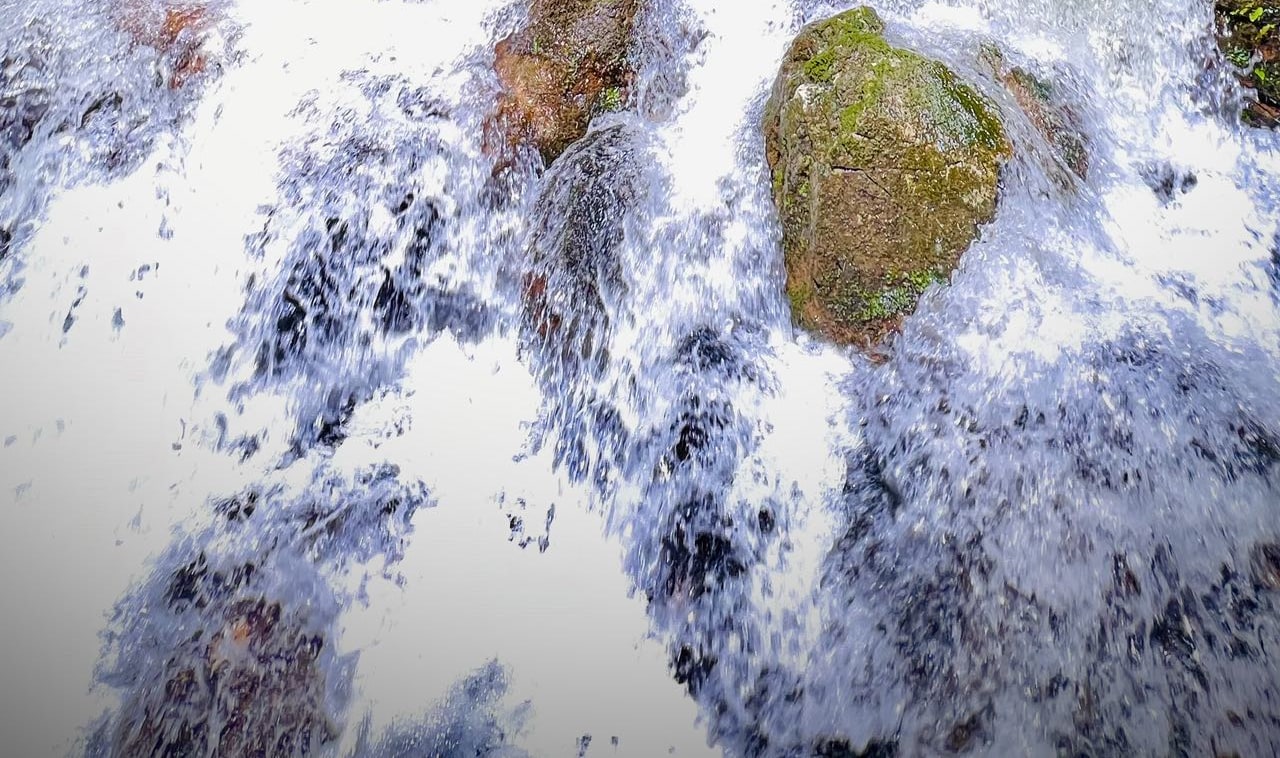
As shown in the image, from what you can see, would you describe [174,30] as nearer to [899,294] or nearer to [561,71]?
[561,71]

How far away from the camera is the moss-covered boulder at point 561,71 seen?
445 cm

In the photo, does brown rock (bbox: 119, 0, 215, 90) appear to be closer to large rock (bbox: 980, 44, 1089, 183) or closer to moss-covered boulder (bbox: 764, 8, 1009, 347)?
moss-covered boulder (bbox: 764, 8, 1009, 347)

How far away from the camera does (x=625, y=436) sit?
3691 millimetres

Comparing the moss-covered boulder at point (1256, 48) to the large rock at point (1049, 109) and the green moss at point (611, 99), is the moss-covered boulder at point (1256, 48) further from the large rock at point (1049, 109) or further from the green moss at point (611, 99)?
the green moss at point (611, 99)

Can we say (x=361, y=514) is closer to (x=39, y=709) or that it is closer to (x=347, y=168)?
(x=39, y=709)

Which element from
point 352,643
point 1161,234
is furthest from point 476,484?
point 1161,234

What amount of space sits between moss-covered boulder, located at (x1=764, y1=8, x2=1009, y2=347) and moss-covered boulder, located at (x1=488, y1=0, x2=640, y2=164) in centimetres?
147

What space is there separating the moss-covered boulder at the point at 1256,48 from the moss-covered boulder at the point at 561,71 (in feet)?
12.2

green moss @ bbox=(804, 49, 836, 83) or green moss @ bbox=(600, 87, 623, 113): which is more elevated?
green moss @ bbox=(804, 49, 836, 83)

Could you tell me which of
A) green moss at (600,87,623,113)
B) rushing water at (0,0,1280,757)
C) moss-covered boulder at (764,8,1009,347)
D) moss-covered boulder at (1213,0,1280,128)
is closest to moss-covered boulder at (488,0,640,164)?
green moss at (600,87,623,113)

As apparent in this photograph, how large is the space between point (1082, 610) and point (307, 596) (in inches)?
147

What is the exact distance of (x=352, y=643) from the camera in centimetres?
336

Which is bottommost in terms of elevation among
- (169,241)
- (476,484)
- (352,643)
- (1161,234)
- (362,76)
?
(352,643)

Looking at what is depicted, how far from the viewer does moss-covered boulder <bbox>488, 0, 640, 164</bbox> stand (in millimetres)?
4453
